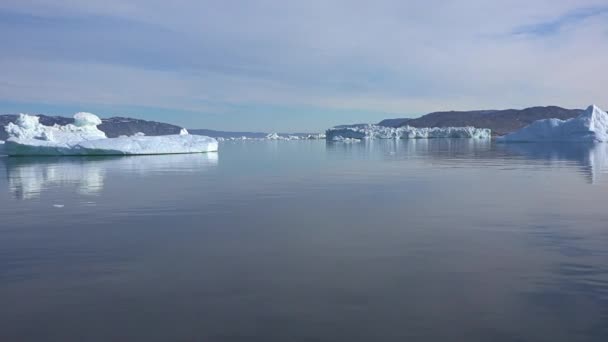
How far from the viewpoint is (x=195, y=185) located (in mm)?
19500

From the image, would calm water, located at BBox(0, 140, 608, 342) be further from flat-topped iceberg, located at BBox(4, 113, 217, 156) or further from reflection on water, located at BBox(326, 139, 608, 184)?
flat-topped iceberg, located at BBox(4, 113, 217, 156)

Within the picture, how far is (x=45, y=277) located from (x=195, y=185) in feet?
41.6

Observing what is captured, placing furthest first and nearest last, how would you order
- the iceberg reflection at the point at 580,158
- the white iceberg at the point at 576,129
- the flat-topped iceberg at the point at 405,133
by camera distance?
the flat-topped iceberg at the point at 405,133 → the white iceberg at the point at 576,129 → the iceberg reflection at the point at 580,158

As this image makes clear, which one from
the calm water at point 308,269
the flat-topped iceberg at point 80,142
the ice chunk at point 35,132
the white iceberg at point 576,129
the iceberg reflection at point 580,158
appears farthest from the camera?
the white iceberg at point 576,129

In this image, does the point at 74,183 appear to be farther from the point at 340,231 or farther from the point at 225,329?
the point at 225,329

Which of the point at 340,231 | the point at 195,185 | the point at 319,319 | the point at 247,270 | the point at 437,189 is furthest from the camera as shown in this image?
the point at 195,185

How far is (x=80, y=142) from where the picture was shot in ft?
142

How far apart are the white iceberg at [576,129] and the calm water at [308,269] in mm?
68880

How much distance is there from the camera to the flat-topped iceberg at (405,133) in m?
131

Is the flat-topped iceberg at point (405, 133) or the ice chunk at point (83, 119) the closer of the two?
the ice chunk at point (83, 119)

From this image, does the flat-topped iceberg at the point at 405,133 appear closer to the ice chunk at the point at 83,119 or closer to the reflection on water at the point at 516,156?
the reflection on water at the point at 516,156

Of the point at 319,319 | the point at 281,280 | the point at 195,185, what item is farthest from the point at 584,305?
the point at 195,185

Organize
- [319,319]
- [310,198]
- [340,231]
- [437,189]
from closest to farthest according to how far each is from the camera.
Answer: [319,319] → [340,231] → [310,198] → [437,189]

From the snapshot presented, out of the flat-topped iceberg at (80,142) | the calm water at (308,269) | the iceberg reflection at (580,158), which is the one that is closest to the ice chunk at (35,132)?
the flat-topped iceberg at (80,142)
